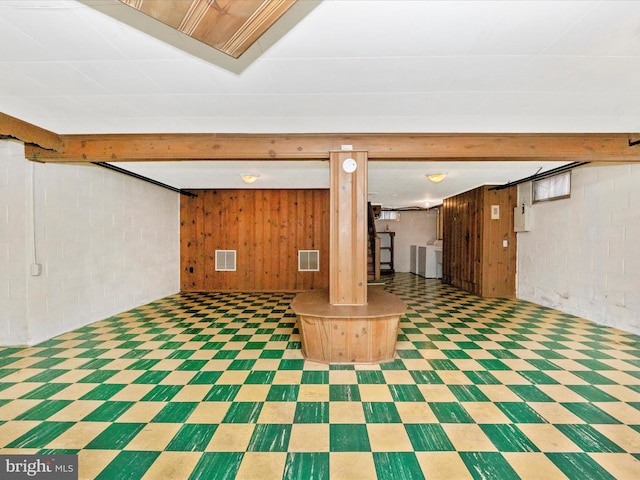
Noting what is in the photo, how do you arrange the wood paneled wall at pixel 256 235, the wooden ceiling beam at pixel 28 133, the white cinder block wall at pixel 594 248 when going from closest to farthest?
the wooden ceiling beam at pixel 28 133, the white cinder block wall at pixel 594 248, the wood paneled wall at pixel 256 235

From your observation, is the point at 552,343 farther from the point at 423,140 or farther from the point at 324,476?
the point at 324,476

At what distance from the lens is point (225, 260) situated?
7.75 meters

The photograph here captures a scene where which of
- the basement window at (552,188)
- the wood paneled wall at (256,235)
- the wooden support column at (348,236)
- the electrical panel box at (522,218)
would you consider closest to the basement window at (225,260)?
the wood paneled wall at (256,235)

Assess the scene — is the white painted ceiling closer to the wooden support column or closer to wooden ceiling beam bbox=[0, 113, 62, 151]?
wooden ceiling beam bbox=[0, 113, 62, 151]

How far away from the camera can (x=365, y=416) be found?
88.8 inches

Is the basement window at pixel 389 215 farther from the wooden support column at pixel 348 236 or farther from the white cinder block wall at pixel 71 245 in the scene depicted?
the wooden support column at pixel 348 236

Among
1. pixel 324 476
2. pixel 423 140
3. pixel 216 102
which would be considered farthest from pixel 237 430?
pixel 423 140

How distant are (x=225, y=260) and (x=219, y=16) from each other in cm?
675

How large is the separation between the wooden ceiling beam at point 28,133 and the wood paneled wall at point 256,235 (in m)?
4.02

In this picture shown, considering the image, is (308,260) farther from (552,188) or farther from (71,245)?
(552,188)

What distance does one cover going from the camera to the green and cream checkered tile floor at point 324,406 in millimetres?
1796

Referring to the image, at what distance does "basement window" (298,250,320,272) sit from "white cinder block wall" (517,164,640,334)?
16.1 ft

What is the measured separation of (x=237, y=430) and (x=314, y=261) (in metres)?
5.69

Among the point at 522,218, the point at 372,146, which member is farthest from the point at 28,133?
the point at 522,218
